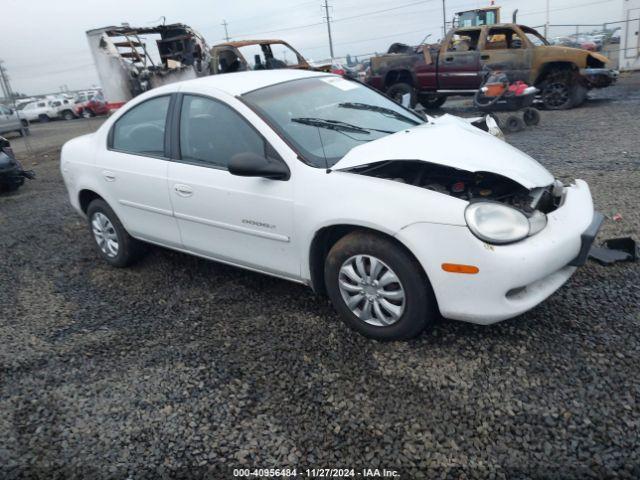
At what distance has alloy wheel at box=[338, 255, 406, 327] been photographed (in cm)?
283

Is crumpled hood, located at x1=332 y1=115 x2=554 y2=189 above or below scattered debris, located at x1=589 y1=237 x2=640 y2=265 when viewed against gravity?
above

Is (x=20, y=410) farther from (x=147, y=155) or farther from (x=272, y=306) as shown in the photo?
(x=147, y=155)

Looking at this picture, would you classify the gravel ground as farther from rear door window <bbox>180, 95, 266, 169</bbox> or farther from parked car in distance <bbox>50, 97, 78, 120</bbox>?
parked car in distance <bbox>50, 97, 78, 120</bbox>

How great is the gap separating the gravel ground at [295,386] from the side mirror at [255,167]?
3.29ft

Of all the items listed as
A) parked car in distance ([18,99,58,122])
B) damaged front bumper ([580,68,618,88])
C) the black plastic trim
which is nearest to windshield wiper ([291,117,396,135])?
the black plastic trim

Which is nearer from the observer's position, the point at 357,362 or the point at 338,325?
the point at 357,362

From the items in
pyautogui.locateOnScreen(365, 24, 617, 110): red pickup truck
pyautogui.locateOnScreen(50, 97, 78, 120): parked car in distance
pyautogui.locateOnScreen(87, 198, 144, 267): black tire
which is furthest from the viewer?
pyautogui.locateOnScreen(50, 97, 78, 120): parked car in distance

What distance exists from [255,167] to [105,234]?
7.35ft

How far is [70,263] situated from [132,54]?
1004 cm

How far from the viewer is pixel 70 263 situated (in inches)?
190

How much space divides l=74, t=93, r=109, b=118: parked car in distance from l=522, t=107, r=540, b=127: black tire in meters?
25.1

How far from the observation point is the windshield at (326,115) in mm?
3209

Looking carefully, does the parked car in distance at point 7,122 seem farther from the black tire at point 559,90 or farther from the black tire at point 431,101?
the black tire at point 559,90

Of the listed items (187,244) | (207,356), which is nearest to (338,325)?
(207,356)
